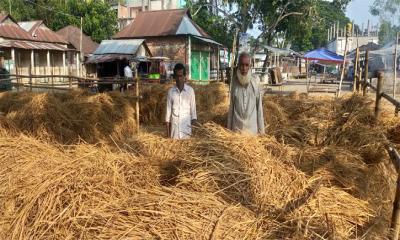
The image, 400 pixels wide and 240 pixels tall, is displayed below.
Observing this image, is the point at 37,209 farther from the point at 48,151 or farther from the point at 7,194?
the point at 48,151

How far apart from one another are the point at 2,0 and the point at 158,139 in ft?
114

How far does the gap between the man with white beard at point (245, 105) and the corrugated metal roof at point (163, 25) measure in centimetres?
1719

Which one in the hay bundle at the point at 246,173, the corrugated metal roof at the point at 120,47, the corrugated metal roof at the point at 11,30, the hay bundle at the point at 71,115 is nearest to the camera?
the hay bundle at the point at 246,173

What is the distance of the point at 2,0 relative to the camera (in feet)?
105

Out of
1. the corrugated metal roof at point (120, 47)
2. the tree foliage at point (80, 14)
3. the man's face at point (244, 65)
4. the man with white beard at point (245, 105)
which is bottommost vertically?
the man with white beard at point (245, 105)

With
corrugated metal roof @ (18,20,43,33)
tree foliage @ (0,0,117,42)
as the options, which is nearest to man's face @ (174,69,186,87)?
corrugated metal roof @ (18,20,43,33)

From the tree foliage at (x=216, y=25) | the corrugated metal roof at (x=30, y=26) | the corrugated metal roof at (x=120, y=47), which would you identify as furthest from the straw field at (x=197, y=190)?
the tree foliage at (x=216, y=25)

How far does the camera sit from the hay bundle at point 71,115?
19.5 feet

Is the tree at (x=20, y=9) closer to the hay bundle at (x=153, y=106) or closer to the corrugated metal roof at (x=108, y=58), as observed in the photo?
the corrugated metal roof at (x=108, y=58)

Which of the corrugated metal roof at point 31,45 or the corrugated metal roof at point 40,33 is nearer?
the corrugated metal roof at point 31,45

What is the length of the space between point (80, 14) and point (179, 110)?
28384 millimetres

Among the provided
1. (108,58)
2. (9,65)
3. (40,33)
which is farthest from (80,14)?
(108,58)

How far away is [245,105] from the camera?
12.2ft

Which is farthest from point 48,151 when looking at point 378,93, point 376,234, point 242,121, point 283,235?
point 378,93
